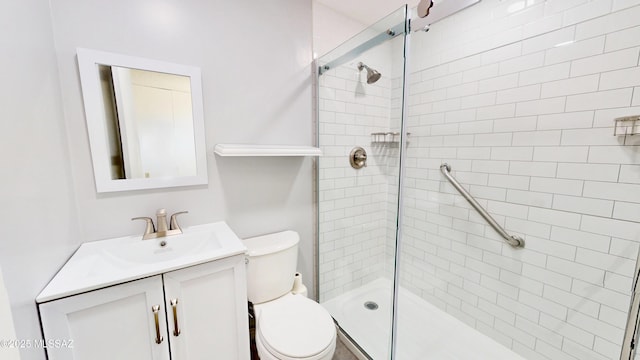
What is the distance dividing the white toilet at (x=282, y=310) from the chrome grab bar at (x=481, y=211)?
1.21 metres

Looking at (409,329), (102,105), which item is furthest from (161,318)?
(409,329)

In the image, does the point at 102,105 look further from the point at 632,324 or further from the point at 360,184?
the point at 632,324

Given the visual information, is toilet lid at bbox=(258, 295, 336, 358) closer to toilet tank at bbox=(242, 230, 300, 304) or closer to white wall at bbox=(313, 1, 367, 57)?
toilet tank at bbox=(242, 230, 300, 304)

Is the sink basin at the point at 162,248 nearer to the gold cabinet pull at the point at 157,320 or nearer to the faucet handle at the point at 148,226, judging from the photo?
the faucet handle at the point at 148,226

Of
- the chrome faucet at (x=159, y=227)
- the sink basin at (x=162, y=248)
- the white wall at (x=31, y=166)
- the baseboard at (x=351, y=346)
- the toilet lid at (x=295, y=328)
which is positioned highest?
the white wall at (x=31, y=166)

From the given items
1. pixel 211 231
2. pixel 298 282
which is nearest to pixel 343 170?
pixel 298 282

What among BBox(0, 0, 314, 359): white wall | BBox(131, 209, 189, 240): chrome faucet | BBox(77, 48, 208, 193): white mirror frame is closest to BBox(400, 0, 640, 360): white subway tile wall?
BBox(0, 0, 314, 359): white wall

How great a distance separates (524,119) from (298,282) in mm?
1710

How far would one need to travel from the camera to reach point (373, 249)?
78.9 inches

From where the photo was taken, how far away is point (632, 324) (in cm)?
71

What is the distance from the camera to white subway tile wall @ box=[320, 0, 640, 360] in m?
1.13

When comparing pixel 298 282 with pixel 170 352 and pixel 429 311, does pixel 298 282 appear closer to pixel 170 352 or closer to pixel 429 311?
pixel 170 352

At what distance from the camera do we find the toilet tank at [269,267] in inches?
52.6

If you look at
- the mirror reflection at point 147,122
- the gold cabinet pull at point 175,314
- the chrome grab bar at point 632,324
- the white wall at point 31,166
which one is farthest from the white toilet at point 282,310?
the chrome grab bar at point 632,324
